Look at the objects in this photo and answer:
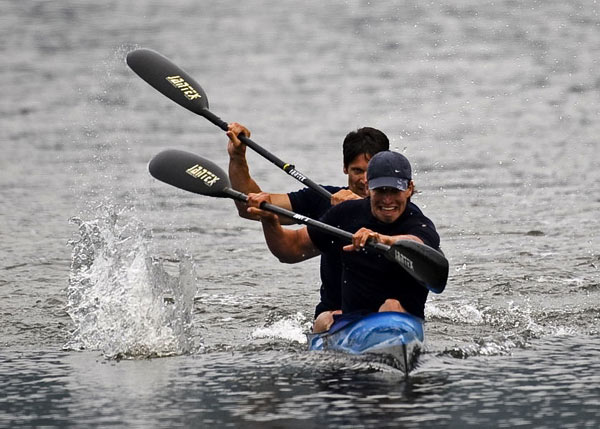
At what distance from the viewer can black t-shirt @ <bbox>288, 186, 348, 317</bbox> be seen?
9570 mm

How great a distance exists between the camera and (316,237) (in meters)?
9.38

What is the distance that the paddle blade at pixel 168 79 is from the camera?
37.4 feet

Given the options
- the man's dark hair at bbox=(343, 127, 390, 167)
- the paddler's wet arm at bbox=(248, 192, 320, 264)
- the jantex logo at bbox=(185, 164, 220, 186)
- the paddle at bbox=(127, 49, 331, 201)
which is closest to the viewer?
the paddler's wet arm at bbox=(248, 192, 320, 264)

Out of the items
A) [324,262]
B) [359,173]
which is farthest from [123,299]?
[359,173]

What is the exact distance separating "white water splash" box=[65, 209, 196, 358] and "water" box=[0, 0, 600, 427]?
0.02 meters

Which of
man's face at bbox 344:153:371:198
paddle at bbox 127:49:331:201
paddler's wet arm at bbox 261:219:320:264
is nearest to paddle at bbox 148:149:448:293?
paddler's wet arm at bbox 261:219:320:264

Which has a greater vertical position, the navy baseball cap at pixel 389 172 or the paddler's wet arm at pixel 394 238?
the navy baseball cap at pixel 389 172

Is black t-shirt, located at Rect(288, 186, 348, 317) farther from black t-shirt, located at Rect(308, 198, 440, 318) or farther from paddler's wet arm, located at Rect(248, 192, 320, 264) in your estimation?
black t-shirt, located at Rect(308, 198, 440, 318)

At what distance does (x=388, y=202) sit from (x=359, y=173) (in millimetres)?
808

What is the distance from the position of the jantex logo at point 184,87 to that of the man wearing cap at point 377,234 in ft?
7.27

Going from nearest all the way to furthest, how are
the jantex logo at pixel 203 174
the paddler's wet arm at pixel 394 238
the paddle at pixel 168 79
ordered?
1. the paddler's wet arm at pixel 394 238
2. the jantex logo at pixel 203 174
3. the paddle at pixel 168 79

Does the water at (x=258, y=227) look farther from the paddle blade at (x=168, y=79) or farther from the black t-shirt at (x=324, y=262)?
the paddle blade at (x=168, y=79)

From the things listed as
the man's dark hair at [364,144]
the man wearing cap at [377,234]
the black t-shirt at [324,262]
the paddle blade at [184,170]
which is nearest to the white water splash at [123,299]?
the paddle blade at [184,170]

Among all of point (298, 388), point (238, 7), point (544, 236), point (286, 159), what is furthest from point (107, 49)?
point (298, 388)
